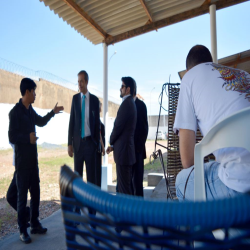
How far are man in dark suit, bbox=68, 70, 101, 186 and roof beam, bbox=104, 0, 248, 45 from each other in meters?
2.39

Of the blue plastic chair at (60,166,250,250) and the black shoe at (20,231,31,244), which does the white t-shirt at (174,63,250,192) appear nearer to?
the blue plastic chair at (60,166,250,250)

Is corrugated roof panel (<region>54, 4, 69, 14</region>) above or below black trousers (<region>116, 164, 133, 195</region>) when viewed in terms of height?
above

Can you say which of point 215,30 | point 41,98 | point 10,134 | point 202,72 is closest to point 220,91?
point 202,72

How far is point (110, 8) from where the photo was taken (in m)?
4.41

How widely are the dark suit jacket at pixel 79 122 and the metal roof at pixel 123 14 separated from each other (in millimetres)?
2136

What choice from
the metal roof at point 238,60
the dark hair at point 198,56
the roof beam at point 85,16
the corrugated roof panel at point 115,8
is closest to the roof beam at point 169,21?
the roof beam at point 85,16

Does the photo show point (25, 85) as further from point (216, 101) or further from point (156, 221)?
point (156, 221)

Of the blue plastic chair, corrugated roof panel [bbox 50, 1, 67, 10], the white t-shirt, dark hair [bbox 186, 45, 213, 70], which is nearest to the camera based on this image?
the blue plastic chair

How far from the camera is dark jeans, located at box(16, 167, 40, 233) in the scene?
7.84 feet

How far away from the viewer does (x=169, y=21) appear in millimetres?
4535

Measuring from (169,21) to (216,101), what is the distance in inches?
162

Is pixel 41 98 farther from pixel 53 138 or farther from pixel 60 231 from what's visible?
pixel 60 231

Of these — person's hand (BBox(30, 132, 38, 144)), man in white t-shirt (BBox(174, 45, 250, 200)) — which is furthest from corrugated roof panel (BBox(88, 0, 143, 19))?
man in white t-shirt (BBox(174, 45, 250, 200))

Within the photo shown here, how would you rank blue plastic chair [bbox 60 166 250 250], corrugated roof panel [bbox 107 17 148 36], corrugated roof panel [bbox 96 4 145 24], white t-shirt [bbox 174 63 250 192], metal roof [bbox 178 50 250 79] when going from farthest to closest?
corrugated roof panel [bbox 107 17 148 36]
corrugated roof panel [bbox 96 4 145 24]
metal roof [bbox 178 50 250 79]
white t-shirt [bbox 174 63 250 192]
blue plastic chair [bbox 60 166 250 250]
